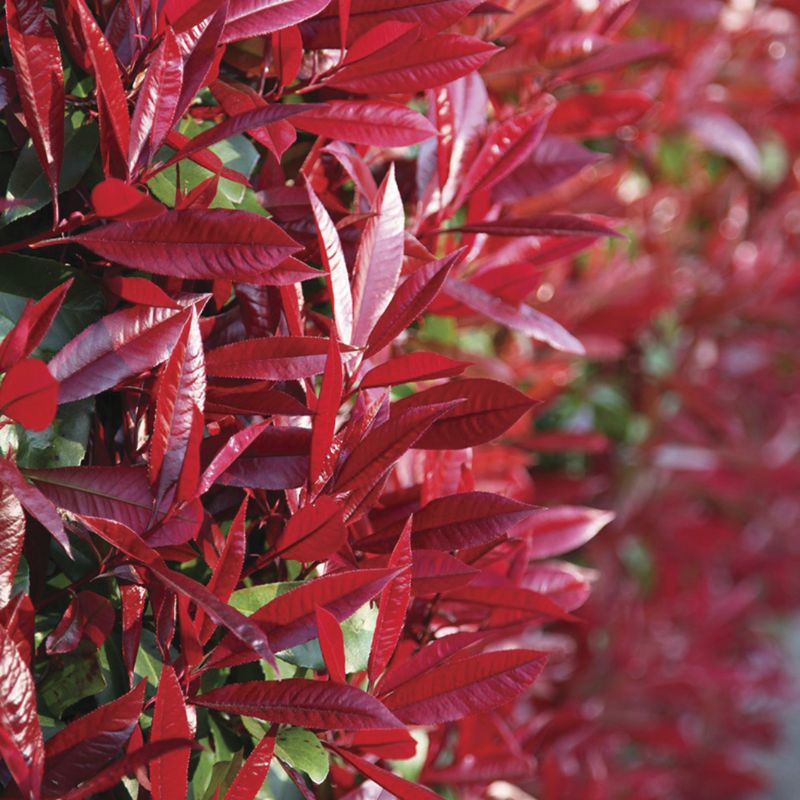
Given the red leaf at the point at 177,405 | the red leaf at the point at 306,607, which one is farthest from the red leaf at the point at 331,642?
the red leaf at the point at 177,405

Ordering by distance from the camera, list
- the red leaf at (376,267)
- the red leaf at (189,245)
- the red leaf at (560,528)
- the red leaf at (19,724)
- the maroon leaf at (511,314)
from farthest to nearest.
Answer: the red leaf at (560,528)
the maroon leaf at (511,314)
the red leaf at (376,267)
the red leaf at (189,245)
the red leaf at (19,724)

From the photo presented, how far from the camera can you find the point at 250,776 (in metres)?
0.61

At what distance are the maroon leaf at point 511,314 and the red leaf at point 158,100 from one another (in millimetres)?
307

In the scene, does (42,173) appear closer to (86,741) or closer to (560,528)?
(86,741)

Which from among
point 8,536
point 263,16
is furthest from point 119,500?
point 263,16

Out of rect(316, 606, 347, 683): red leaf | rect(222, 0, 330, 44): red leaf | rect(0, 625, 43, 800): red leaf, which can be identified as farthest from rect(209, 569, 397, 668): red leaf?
rect(222, 0, 330, 44): red leaf

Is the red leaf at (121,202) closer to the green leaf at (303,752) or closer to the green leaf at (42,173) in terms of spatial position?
the green leaf at (42,173)

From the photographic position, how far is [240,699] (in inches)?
24.5

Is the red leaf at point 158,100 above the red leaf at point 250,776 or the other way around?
above

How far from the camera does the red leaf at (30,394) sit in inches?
21.1

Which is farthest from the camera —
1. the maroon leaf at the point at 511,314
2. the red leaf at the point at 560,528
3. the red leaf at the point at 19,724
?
the red leaf at the point at 560,528

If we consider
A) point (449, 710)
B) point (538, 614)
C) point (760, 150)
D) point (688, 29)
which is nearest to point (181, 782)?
point (449, 710)

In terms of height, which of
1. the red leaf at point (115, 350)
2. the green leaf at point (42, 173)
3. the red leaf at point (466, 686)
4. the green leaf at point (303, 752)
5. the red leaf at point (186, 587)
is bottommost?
the green leaf at point (303, 752)

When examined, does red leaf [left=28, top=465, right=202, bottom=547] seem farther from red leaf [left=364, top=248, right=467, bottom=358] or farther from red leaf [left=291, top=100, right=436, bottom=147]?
red leaf [left=291, top=100, right=436, bottom=147]
